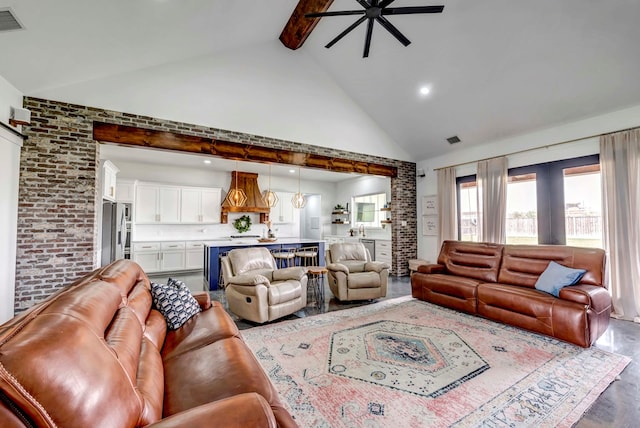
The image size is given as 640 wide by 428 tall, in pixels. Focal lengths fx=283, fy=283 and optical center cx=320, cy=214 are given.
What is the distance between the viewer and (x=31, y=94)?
3.40 meters

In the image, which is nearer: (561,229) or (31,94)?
(31,94)

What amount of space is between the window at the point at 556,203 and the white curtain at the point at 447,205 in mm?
992

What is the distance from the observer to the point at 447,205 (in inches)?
240

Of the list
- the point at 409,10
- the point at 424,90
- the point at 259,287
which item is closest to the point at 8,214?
the point at 259,287

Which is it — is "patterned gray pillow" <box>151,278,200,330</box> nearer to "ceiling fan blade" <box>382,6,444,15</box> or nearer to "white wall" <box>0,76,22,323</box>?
"white wall" <box>0,76,22,323</box>

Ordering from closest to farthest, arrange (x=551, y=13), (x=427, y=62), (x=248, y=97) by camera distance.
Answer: (x=551, y=13) → (x=427, y=62) → (x=248, y=97)

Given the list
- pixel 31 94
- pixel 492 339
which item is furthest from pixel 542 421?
pixel 31 94

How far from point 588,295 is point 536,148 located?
2.85 meters

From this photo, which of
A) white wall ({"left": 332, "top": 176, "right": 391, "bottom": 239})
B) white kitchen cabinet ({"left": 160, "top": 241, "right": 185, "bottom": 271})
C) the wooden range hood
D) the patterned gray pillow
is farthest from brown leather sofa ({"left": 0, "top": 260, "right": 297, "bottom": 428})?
white wall ({"left": 332, "top": 176, "right": 391, "bottom": 239})

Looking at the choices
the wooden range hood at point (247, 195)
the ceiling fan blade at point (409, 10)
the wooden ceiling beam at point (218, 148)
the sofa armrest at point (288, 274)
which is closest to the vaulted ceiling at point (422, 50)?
the wooden ceiling beam at point (218, 148)

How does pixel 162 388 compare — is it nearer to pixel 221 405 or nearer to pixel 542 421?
pixel 221 405

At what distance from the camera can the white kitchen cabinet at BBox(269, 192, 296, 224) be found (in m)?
8.55

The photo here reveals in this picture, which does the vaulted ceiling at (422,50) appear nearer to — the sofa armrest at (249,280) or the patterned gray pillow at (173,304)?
the patterned gray pillow at (173,304)

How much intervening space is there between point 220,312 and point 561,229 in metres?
5.18
